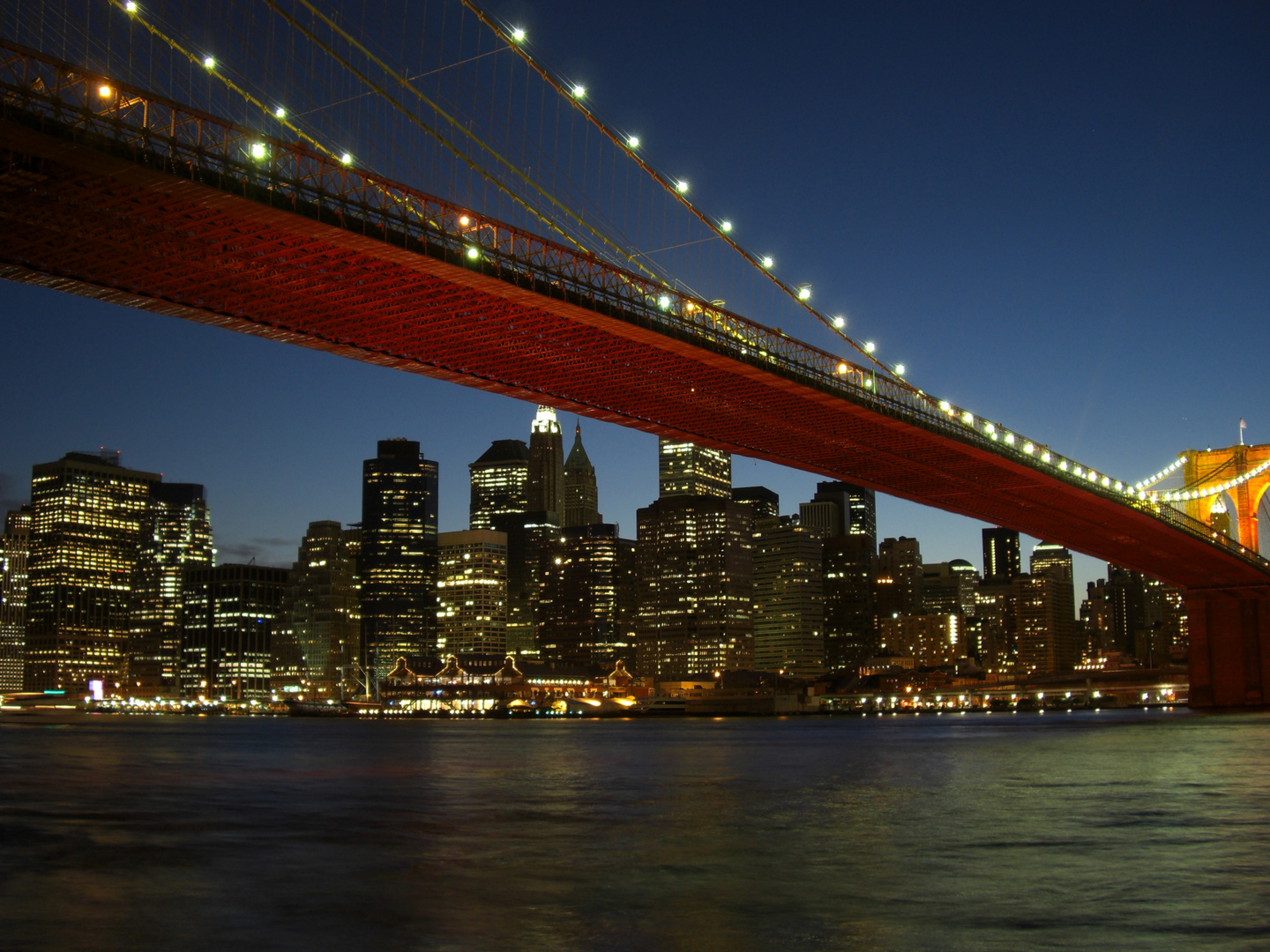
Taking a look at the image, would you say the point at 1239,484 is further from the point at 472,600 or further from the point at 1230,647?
the point at 472,600

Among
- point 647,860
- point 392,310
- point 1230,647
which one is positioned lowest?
point 647,860

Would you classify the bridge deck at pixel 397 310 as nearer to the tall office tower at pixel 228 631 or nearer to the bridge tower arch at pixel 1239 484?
the bridge tower arch at pixel 1239 484

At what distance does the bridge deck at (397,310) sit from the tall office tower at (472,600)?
143491 millimetres

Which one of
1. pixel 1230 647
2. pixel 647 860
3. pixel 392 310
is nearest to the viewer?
pixel 647 860

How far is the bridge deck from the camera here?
22.8 m

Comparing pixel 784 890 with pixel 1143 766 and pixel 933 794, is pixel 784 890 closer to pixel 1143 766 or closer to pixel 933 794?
pixel 933 794

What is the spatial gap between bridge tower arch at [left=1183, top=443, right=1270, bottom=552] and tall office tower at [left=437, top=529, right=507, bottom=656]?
12548 centimetres

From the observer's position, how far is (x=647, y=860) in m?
11.9

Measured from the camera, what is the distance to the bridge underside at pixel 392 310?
74.9ft

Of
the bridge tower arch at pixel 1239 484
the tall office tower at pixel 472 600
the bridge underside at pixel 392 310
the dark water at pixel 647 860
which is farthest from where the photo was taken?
the tall office tower at pixel 472 600

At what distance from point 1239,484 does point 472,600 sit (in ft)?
433

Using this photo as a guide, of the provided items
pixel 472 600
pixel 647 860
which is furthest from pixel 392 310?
pixel 472 600

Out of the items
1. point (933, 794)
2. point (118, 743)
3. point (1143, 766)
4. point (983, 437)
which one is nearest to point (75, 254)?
point (933, 794)

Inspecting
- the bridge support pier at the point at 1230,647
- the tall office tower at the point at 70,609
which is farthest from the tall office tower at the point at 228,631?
the bridge support pier at the point at 1230,647
